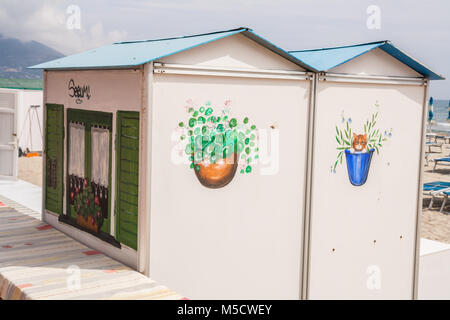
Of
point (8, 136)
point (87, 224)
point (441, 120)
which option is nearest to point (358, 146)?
point (87, 224)

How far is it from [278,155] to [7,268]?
289cm

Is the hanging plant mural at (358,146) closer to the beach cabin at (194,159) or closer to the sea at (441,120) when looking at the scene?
the beach cabin at (194,159)

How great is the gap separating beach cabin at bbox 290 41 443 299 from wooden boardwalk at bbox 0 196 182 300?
2.16m

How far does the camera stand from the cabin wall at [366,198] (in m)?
6.27

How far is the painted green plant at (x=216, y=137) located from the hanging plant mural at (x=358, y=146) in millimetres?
1214

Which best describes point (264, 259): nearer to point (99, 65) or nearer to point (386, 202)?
point (386, 202)

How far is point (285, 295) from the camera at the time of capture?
6125mm

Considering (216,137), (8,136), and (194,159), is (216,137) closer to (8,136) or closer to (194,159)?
(194,159)

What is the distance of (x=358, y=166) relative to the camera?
6.55 metres

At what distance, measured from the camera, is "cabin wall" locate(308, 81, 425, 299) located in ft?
20.6

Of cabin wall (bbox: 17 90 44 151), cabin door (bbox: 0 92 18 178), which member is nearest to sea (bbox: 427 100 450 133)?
cabin wall (bbox: 17 90 44 151)

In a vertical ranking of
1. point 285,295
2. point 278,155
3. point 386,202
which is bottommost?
point 285,295

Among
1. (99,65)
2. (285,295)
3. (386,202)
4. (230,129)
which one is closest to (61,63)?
(99,65)

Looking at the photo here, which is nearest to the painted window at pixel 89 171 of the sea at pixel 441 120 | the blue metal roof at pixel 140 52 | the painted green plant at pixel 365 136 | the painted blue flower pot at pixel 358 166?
the blue metal roof at pixel 140 52
